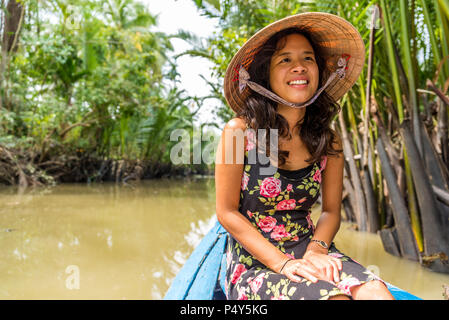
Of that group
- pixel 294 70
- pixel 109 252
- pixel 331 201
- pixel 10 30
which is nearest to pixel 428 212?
pixel 331 201

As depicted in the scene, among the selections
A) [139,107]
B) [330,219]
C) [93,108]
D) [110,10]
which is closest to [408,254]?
[330,219]

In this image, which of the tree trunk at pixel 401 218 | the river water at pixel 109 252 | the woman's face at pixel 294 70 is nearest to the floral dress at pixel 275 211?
the woman's face at pixel 294 70

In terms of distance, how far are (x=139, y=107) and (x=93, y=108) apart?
123 centimetres

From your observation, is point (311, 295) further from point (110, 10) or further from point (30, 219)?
point (110, 10)

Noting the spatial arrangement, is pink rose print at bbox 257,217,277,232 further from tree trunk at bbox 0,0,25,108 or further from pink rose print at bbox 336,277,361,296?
tree trunk at bbox 0,0,25,108

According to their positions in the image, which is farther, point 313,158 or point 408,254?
point 408,254

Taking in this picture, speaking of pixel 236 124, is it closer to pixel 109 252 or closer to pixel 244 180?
pixel 244 180

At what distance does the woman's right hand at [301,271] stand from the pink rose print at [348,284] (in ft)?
0.16

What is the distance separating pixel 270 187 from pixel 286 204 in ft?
0.28

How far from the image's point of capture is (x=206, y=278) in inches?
55.2

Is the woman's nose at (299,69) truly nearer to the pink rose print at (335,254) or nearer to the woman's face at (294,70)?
the woman's face at (294,70)

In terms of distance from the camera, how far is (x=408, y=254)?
2.53 metres

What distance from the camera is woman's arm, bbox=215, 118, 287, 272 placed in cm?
112
